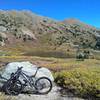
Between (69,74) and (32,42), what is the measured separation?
121 meters

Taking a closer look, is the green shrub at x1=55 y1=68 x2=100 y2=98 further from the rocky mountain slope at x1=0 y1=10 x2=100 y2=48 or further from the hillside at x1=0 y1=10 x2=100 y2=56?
the rocky mountain slope at x1=0 y1=10 x2=100 y2=48

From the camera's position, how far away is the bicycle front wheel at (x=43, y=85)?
48.5ft

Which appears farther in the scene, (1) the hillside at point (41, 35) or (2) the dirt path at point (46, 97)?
(1) the hillside at point (41, 35)

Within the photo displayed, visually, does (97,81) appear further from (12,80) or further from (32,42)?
(32,42)

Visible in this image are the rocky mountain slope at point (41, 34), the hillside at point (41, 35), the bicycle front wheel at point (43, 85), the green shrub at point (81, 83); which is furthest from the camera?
the rocky mountain slope at point (41, 34)

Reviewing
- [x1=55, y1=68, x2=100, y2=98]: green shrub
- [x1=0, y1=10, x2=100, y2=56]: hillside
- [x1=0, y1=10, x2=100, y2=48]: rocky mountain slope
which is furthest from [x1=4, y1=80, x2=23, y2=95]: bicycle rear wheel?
[x1=0, y1=10, x2=100, y2=48]: rocky mountain slope

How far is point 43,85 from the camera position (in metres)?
15.0

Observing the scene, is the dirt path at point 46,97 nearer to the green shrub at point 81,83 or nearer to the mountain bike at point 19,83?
the mountain bike at point 19,83

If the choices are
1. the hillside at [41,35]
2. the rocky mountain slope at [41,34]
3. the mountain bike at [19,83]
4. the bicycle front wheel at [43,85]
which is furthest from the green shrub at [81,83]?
the rocky mountain slope at [41,34]

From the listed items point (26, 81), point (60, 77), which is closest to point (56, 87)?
point (60, 77)

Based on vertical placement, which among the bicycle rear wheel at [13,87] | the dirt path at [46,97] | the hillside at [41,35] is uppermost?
the hillside at [41,35]

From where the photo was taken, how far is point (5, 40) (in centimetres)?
12262

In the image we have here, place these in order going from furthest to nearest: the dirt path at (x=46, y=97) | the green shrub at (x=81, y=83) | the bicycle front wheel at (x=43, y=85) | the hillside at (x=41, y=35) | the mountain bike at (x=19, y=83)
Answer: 1. the hillside at (x=41, y=35)
2. the bicycle front wheel at (x=43, y=85)
3. the green shrub at (x=81, y=83)
4. the mountain bike at (x=19, y=83)
5. the dirt path at (x=46, y=97)

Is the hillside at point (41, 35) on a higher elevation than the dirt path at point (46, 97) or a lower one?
higher
